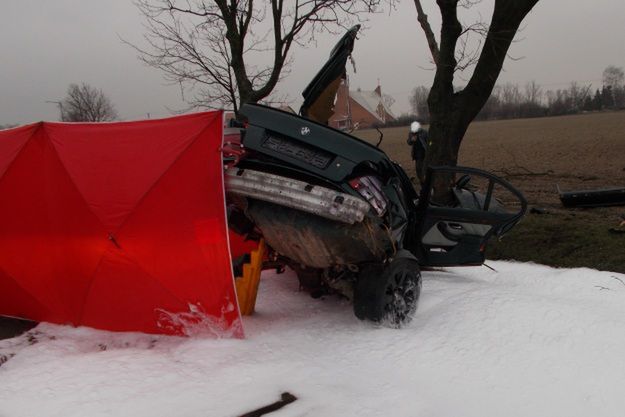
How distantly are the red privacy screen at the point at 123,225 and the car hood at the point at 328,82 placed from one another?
132cm

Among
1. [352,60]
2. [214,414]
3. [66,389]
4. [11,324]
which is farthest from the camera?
[352,60]

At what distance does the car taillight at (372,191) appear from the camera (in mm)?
3643

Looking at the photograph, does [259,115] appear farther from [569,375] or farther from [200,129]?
[569,375]

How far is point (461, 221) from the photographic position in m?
4.64

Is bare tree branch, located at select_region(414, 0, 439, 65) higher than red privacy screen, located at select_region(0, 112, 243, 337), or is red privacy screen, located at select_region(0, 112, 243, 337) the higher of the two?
bare tree branch, located at select_region(414, 0, 439, 65)

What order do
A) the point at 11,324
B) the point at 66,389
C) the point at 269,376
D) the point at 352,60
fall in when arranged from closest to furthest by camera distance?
1. the point at 66,389
2. the point at 269,376
3. the point at 11,324
4. the point at 352,60

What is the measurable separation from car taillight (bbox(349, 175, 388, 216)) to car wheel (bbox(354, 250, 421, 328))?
451 mm

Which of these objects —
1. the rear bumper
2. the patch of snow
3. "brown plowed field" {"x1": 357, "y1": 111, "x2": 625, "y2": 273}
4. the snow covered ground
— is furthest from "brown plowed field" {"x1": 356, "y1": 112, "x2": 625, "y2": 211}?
the patch of snow

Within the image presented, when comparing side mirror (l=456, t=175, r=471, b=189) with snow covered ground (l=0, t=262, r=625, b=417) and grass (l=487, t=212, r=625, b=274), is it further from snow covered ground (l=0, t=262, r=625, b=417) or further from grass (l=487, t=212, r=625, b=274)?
grass (l=487, t=212, r=625, b=274)

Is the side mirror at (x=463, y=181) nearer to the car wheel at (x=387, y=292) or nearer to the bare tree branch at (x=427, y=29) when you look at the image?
the car wheel at (x=387, y=292)

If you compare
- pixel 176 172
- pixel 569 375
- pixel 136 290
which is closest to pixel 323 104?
pixel 176 172

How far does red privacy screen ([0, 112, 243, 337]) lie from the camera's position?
12.1 feet

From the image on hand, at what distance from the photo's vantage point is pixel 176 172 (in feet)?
12.3

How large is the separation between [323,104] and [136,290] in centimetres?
240
